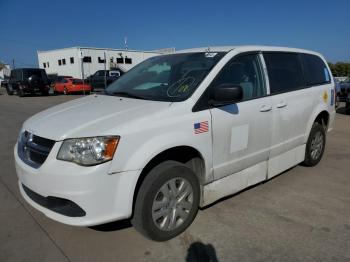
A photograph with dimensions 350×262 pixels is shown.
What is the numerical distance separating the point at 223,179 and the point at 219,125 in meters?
0.63

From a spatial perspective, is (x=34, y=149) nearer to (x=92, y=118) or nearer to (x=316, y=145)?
(x=92, y=118)

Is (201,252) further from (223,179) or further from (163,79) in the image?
(163,79)

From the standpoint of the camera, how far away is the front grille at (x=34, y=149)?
2.90 meters

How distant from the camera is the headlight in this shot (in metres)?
2.70

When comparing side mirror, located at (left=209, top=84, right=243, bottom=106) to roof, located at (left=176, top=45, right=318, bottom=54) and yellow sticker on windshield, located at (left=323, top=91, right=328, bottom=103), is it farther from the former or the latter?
yellow sticker on windshield, located at (left=323, top=91, right=328, bottom=103)

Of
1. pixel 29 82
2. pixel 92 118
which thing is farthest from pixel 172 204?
pixel 29 82

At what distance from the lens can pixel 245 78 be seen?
390 cm

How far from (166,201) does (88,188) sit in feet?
2.54

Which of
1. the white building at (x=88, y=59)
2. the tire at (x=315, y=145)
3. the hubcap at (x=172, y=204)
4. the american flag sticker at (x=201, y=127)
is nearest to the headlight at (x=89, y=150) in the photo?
the hubcap at (x=172, y=204)

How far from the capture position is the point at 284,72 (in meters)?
4.47

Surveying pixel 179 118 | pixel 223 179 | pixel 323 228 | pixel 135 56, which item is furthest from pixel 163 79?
pixel 135 56

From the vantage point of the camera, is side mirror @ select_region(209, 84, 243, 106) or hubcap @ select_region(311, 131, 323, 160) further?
hubcap @ select_region(311, 131, 323, 160)

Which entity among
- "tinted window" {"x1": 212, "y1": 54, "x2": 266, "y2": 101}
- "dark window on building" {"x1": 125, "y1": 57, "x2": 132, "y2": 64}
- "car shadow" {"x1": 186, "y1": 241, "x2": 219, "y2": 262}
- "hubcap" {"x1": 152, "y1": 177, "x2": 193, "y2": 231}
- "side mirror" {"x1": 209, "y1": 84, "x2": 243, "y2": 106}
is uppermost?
"dark window on building" {"x1": 125, "y1": 57, "x2": 132, "y2": 64}

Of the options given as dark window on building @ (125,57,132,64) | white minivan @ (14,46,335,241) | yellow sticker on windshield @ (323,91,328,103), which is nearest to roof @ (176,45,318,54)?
white minivan @ (14,46,335,241)
